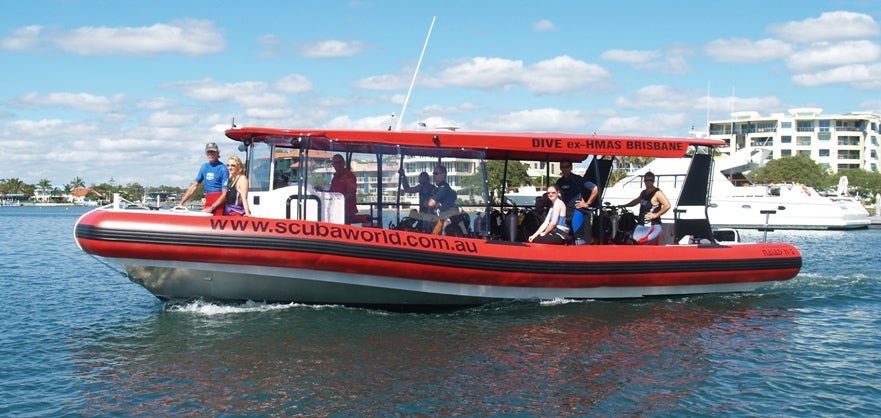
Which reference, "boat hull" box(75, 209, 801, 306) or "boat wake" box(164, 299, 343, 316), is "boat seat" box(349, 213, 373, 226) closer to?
"boat hull" box(75, 209, 801, 306)

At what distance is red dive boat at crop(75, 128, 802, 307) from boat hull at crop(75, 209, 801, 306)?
2 centimetres

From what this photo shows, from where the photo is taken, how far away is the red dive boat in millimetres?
10016

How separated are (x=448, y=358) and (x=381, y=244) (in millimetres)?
2037

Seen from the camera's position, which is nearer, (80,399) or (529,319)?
(80,399)

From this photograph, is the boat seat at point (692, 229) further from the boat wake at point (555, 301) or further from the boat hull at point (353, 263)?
the boat wake at point (555, 301)

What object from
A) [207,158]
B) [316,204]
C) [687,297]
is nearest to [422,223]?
[316,204]

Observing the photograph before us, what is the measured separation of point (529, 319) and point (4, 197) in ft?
614

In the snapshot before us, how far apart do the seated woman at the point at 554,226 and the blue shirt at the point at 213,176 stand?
4.49 metres

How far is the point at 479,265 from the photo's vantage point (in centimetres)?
1093

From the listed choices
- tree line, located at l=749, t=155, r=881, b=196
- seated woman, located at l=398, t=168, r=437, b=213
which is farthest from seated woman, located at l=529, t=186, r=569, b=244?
tree line, located at l=749, t=155, r=881, b=196

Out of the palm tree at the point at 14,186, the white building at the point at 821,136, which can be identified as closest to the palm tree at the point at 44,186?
the palm tree at the point at 14,186

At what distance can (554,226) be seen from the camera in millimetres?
11844

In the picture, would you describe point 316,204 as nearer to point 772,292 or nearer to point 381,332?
point 381,332

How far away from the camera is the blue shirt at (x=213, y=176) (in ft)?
36.5
